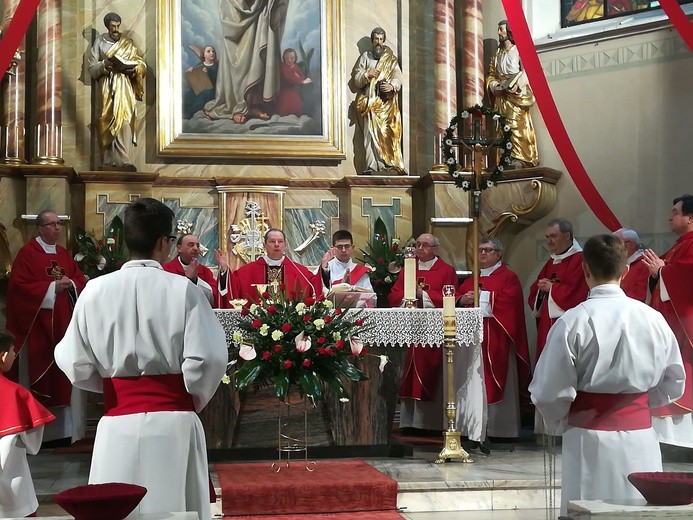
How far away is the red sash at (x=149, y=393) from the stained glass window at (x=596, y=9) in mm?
7840

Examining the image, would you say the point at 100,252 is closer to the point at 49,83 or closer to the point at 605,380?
the point at 49,83

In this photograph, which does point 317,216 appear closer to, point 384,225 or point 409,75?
point 384,225

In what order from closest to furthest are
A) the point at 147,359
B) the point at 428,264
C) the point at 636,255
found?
the point at 147,359 → the point at 636,255 → the point at 428,264

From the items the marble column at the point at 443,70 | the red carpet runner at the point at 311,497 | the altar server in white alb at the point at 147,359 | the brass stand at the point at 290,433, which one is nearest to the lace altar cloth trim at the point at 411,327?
the brass stand at the point at 290,433

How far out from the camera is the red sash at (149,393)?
3.93 metres

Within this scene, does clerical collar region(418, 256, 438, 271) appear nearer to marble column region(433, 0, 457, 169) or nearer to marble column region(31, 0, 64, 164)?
marble column region(433, 0, 457, 169)

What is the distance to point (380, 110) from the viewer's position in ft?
35.6

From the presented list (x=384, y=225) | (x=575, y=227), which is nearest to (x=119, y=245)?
(x=384, y=225)

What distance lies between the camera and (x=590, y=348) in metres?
4.00

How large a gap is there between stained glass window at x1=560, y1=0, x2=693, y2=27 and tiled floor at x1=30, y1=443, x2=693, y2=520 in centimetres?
497

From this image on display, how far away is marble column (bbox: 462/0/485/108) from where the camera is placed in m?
10.8

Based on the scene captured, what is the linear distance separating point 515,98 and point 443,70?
83 cm

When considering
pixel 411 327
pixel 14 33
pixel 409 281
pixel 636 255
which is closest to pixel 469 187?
pixel 409 281

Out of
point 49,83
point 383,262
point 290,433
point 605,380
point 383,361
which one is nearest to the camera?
point 605,380
